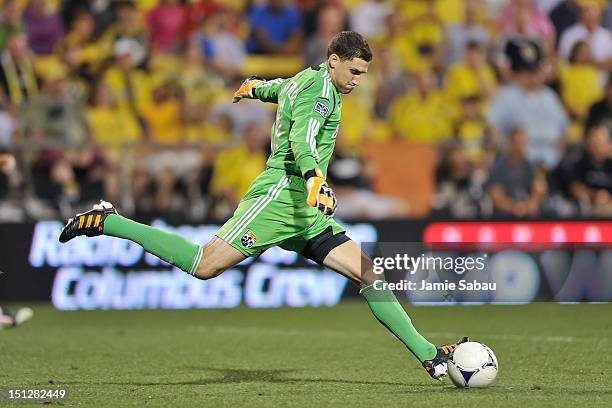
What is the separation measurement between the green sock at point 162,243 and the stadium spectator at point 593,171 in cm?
744

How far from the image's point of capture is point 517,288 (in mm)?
12594

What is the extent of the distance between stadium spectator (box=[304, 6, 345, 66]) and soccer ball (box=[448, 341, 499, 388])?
382 inches

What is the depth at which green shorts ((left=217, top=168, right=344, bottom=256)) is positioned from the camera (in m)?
7.52

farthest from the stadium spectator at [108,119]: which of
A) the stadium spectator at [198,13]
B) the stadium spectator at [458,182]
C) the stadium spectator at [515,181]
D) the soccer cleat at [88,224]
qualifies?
the soccer cleat at [88,224]

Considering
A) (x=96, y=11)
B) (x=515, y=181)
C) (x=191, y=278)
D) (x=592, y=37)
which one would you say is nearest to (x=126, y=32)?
(x=96, y=11)

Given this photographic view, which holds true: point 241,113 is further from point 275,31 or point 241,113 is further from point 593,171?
point 593,171

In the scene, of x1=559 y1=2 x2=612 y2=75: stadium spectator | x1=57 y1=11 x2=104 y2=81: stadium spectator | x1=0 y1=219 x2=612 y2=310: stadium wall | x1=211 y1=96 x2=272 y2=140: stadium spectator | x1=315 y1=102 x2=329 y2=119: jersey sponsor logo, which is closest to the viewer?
x1=315 y1=102 x2=329 y2=119: jersey sponsor logo

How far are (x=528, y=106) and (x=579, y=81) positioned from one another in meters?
1.66

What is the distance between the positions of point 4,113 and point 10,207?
192 cm

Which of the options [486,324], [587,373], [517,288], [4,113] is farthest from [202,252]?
[4,113]

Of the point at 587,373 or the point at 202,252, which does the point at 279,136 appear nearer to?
the point at 202,252

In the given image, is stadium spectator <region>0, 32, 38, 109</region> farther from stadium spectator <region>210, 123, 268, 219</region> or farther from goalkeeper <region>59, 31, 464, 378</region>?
goalkeeper <region>59, 31, 464, 378</region>

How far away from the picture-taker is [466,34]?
1714 cm

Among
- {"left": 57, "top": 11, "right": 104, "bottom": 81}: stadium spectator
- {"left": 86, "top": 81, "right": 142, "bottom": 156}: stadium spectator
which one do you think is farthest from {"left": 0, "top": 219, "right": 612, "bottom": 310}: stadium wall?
{"left": 57, "top": 11, "right": 104, "bottom": 81}: stadium spectator
